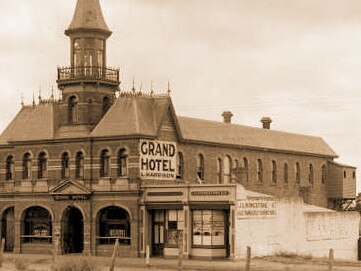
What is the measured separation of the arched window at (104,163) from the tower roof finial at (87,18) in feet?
27.8

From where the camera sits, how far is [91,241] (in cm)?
5762

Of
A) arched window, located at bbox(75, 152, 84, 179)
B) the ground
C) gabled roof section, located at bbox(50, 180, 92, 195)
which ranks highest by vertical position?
arched window, located at bbox(75, 152, 84, 179)

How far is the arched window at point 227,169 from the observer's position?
68106 mm

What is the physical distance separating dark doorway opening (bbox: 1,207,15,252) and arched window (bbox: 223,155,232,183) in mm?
15825

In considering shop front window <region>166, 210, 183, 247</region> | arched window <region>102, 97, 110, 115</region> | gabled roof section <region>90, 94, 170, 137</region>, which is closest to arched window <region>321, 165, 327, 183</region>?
gabled roof section <region>90, 94, 170, 137</region>

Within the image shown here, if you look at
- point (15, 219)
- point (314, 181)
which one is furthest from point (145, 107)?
point (314, 181)

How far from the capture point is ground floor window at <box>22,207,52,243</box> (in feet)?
198

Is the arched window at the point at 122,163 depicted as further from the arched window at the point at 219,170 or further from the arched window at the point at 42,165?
the arched window at the point at 219,170

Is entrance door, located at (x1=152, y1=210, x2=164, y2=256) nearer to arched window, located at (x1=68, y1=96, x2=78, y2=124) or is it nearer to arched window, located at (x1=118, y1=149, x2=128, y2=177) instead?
arched window, located at (x1=118, y1=149, x2=128, y2=177)

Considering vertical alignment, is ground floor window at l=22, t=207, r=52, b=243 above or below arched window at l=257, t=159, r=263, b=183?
below

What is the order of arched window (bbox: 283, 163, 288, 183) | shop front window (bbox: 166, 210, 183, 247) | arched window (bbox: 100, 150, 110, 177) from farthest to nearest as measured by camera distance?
arched window (bbox: 283, 163, 288, 183), arched window (bbox: 100, 150, 110, 177), shop front window (bbox: 166, 210, 183, 247)

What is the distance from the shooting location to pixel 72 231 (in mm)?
59938

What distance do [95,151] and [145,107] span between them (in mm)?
4240

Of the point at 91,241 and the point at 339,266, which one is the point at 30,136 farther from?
the point at 339,266
